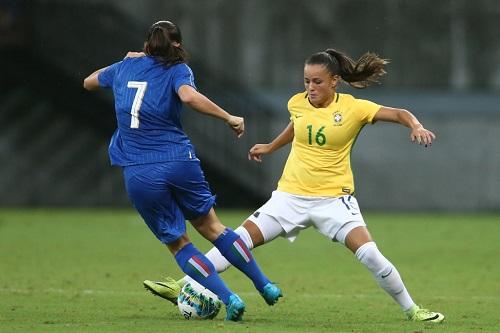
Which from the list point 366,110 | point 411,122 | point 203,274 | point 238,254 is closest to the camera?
point 203,274

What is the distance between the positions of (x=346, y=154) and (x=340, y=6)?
58.1 ft

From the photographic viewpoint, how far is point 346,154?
999 cm

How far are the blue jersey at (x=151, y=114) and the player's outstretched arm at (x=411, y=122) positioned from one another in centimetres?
154

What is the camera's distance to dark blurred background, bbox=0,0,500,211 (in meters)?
26.5

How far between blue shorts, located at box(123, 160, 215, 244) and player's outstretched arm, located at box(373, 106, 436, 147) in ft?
4.90

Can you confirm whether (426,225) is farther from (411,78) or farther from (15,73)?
(15,73)

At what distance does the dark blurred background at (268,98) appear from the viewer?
87.0ft

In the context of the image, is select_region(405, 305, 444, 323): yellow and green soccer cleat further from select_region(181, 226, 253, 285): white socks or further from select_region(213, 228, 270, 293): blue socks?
select_region(181, 226, 253, 285): white socks

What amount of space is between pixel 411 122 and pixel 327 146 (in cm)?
80

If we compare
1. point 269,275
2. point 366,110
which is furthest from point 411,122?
point 269,275

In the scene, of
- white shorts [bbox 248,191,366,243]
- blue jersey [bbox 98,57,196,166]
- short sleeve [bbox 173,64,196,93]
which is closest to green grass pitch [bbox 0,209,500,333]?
white shorts [bbox 248,191,366,243]

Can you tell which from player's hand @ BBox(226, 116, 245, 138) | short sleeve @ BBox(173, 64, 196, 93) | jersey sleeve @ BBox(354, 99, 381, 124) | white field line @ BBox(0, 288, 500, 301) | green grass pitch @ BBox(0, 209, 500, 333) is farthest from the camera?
white field line @ BBox(0, 288, 500, 301)

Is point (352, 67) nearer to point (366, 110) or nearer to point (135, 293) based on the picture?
point (366, 110)

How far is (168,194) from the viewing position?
9219 mm
